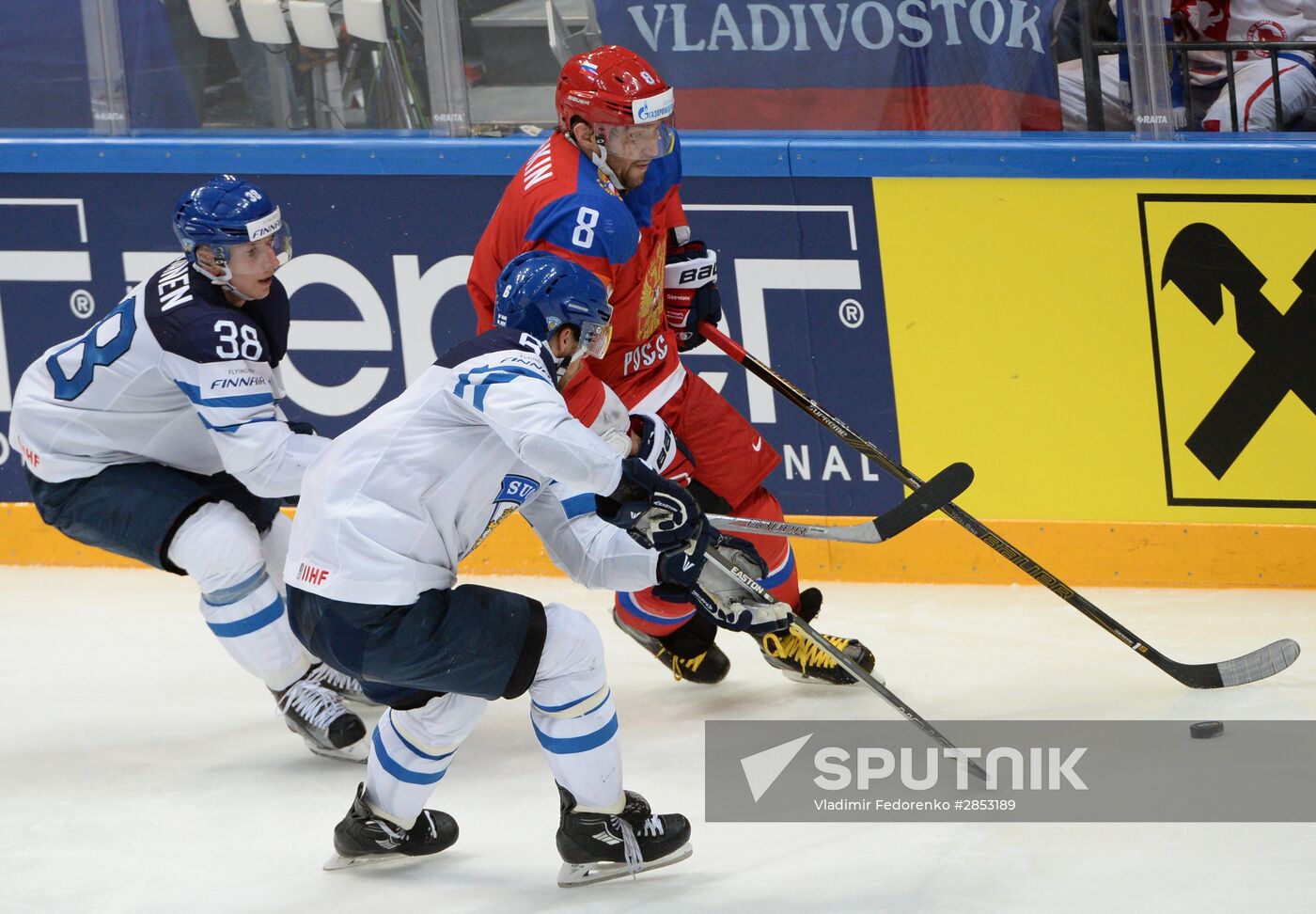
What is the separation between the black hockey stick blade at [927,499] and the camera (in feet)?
11.6

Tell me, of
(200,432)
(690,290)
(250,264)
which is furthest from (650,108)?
(200,432)

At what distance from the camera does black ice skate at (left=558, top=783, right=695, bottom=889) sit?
3.07m

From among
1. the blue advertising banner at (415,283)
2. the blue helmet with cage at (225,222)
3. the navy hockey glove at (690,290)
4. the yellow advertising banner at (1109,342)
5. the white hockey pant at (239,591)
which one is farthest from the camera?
the blue advertising banner at (415,283)

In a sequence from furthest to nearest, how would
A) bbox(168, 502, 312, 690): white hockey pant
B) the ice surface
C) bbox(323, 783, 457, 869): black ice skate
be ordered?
bbox(168, 502, 312, 690): white hockey pant, bbox(323, 783, 457, 869): black ice skate, the ice surface

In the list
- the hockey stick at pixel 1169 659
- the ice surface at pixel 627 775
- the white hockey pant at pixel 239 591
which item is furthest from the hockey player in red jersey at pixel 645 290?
the white hockey pant at pixel 239 591

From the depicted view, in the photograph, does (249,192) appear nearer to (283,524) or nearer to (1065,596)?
(283,524)

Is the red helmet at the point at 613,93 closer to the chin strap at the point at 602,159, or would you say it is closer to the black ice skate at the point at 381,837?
the chin strap at the point at 602,159

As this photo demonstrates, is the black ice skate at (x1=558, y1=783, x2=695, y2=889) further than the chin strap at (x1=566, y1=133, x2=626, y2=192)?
No

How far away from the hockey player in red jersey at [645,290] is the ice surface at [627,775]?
18 centimetres

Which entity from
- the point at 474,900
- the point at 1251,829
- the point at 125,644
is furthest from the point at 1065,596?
the point at 125,644

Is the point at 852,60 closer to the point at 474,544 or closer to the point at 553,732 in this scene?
the point at 474,544

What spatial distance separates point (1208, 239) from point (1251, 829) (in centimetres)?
175

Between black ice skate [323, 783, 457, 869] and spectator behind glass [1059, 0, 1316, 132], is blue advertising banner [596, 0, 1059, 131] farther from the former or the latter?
black ice skate [323, 783, 457, 869]

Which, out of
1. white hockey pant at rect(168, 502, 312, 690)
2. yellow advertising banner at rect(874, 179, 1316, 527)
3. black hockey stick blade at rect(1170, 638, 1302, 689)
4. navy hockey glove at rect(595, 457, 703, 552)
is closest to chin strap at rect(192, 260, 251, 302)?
white hockey pant at rect(168, 502, 312, 690)
